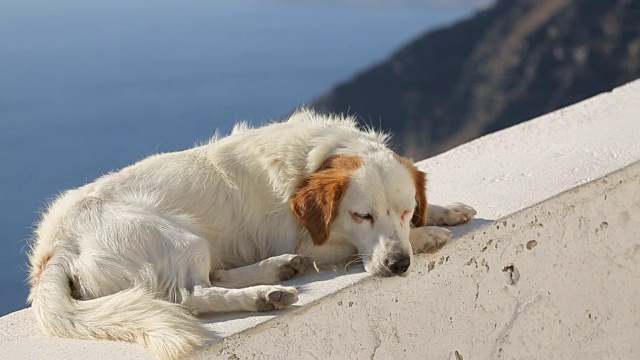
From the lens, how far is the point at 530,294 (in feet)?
8.75

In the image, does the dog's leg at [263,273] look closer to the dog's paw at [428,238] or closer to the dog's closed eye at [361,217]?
the dog's closed eye at [361,217]

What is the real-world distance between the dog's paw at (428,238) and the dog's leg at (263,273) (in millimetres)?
284

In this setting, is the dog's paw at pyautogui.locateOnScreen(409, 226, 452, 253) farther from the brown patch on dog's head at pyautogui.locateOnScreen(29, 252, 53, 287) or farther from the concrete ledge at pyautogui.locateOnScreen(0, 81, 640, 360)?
the brown patch on dog's head at pyautogui.locateOnScreen(29, 252, 53, 287)

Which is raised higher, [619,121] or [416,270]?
[619,121]

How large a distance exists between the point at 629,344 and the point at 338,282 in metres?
1.10

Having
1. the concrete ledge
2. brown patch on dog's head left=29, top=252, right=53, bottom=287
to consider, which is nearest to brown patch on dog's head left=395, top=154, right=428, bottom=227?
the concrete ledge

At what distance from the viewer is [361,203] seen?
2416 millimetres

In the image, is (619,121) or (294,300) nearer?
(294,300)

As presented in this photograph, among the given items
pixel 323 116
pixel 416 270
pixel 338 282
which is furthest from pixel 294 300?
pixel 323 116

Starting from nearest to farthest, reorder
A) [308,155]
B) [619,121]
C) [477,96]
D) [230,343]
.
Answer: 1. [230,343]
2. [308,155]
3. [619,121]
4. [477,96]

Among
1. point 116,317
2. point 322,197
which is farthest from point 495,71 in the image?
point 116,317

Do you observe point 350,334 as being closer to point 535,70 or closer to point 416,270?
point 416,270

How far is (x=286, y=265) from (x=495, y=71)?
23.0 meters

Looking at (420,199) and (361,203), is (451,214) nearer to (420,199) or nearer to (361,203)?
(420,199)
